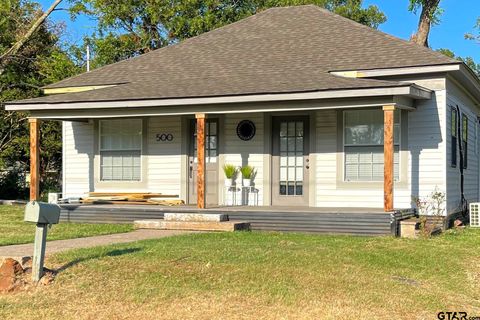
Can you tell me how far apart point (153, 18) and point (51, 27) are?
4915 mm

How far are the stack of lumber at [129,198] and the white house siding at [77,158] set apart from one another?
2.62ft

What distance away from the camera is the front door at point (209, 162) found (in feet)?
52.1

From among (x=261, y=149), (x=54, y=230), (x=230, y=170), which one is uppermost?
(x=261, y=149)

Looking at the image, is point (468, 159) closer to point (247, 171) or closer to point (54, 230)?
point (247, 171)

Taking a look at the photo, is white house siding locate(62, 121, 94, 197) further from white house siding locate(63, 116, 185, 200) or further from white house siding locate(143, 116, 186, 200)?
white house siding locate(143, 116, 186, 200)

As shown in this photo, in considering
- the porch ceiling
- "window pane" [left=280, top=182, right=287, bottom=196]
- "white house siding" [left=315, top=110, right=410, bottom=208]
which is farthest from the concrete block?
"window pane" [left=280, top=182, right=287, bottom=196]

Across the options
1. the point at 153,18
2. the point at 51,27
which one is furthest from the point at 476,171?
the point at 51,27

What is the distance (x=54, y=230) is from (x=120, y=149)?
4236 millimetres

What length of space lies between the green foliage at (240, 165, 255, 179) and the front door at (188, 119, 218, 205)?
0.85 m

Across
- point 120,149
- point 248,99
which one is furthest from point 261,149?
point 120,149

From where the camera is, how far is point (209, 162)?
15.9 metres

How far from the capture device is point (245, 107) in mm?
13703

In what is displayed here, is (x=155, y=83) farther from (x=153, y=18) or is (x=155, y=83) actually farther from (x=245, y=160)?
(x=153, y=18)

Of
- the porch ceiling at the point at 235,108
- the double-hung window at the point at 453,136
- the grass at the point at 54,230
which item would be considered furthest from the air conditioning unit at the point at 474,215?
the grass at the point at 54,230
